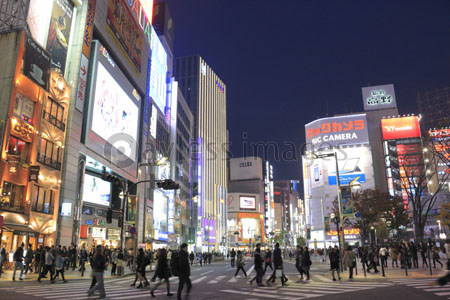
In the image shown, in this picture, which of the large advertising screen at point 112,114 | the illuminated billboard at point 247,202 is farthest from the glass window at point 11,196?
the illuminated billboard at point 247,202

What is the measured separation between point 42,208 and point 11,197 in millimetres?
3312

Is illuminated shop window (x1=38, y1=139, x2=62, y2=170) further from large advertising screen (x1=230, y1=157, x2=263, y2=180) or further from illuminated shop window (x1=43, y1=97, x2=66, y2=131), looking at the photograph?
large advertising screen (x1=230, y1=157, x2=263, y2=180)

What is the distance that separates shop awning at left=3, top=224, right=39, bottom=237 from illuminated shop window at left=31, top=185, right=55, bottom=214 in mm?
1674

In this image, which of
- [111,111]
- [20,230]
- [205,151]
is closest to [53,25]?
[111,111]

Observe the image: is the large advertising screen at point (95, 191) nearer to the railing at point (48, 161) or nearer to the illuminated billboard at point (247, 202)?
the railing at point (48, 161)

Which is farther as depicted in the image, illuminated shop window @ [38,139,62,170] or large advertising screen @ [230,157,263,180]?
Result: large advertising screen @ [230,157,263,180]

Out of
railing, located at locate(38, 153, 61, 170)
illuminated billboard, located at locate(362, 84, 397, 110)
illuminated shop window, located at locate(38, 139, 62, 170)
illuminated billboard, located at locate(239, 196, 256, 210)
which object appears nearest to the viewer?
railing, located at locate(38, 153, 61, 170)

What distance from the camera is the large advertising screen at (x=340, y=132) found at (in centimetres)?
10569

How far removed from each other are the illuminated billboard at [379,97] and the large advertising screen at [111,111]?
3452 inches

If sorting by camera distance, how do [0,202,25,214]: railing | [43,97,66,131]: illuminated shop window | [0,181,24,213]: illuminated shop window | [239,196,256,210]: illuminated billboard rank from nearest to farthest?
[0,202,25,214]: railing, [0,181,24,213]: illuminated shop window, [43,97,66,131]: illuminated shop window, [239,196,256,210]: illuminated billboard

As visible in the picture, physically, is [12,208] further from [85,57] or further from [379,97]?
[379,97]

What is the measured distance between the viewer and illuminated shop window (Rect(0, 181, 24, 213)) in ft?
81.9

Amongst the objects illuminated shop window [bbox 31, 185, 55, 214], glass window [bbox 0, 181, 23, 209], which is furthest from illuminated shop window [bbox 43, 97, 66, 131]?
glass window [bbox 0, 181, 23, 209]

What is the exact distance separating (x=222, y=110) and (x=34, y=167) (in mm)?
115865
